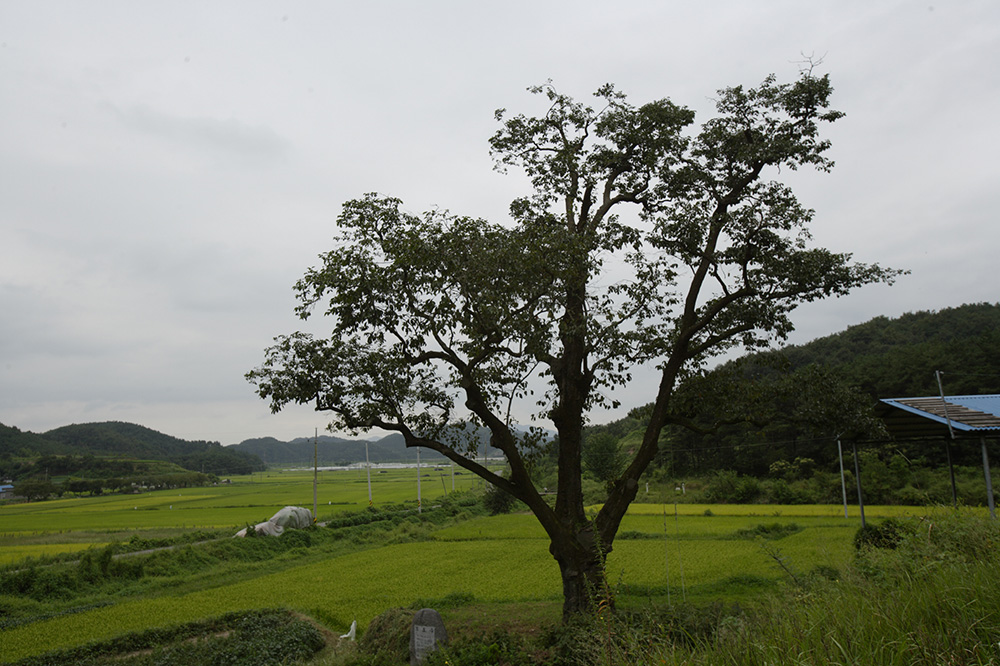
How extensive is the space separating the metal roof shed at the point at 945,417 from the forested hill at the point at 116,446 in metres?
69.1

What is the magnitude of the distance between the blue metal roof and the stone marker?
10.4 m

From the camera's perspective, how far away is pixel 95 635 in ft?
42.4

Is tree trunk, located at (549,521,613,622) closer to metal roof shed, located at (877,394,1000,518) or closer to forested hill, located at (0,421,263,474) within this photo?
metal roof shed, located at (877,394,1000,518)

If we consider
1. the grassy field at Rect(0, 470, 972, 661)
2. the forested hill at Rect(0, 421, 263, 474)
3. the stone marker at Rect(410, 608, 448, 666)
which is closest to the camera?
the stone marker at Rect(410, 608, 448, 666)

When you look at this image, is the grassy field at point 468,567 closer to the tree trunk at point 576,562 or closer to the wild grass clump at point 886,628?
the tree trunk at point 576,562

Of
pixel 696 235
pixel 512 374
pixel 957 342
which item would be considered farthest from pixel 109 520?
pixel 957 342

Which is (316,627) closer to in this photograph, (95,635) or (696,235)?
(95,635)

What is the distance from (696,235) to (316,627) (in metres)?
10.8

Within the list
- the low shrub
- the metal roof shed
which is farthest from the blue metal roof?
the low shrub

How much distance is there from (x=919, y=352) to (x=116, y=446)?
88.8m

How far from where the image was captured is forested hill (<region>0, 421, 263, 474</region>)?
202 feet

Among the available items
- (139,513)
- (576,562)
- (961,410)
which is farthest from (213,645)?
(139,513)

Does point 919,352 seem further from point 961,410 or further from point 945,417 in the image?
point 945,417

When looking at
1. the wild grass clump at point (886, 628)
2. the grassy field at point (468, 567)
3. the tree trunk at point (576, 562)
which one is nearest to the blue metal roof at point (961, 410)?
the grassy field at point (468, 567)
